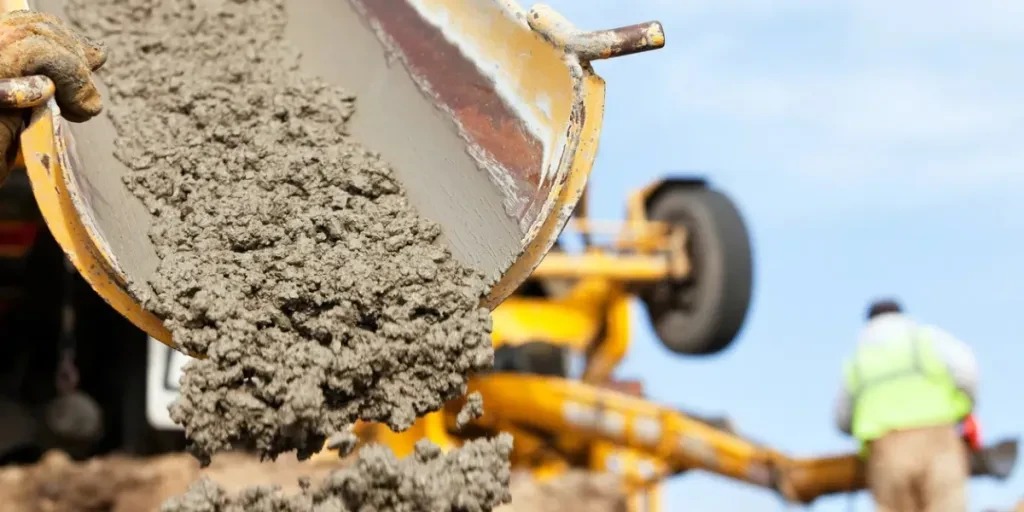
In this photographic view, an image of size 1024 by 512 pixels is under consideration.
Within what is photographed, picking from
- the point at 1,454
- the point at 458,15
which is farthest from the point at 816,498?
the point at 1,454

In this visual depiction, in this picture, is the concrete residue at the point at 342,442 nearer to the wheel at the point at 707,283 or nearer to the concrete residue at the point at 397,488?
the concrete residue at the point at 397,488

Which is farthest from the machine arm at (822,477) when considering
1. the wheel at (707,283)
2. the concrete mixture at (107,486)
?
the concrete mixture at (107,486)

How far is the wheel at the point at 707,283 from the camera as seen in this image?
4.74m

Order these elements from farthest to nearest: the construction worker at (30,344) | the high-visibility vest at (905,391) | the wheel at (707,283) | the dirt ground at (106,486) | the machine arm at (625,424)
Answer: the wheel at (707,283) → the machine arm at (625,424) → the construction worker at (30,344) → the high-visibility vest at (905,391) → the dirt ground at (106,486)

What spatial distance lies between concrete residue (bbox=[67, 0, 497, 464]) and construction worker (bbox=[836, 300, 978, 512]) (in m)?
2.53

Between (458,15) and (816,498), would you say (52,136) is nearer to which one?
(458,15)

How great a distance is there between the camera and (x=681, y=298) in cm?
493

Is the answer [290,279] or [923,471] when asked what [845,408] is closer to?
[923,471]

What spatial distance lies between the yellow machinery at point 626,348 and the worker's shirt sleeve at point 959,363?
0.26 m

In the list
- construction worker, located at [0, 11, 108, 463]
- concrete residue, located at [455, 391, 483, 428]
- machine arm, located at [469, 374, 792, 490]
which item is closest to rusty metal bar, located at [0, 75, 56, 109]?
concrete residue, located at [455, 391, 483, 428]

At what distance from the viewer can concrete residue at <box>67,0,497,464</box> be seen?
1.78 meters

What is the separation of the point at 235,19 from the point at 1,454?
2.71m

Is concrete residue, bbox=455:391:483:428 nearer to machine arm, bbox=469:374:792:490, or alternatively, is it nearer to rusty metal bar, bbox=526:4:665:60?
rusty metal bar, bbox=526:4:665:60

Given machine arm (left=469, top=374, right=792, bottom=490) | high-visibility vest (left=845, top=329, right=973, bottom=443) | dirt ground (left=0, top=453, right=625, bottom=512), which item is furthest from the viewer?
machine arm (left=469, top=374, right=792, bottom=490)
